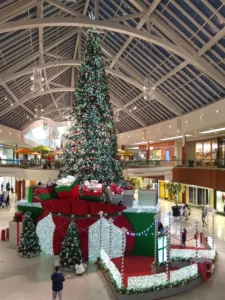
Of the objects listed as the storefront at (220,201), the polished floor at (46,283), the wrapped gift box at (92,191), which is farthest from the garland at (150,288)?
the storefront at (220,201)

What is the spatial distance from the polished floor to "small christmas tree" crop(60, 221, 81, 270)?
48cm

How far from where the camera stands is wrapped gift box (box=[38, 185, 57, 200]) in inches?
455

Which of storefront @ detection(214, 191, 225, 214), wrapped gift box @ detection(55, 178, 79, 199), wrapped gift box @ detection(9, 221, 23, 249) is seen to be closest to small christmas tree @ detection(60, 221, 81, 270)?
wrapped gift box @ detection(55, 178, 79, 199)

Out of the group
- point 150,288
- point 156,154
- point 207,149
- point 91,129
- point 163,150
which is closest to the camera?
point 150,288

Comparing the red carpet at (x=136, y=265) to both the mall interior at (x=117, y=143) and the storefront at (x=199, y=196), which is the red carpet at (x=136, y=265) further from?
the storefront at (x=199, y=196)

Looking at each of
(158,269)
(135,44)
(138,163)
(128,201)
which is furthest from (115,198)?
(138,163)

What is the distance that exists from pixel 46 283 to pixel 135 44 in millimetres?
16923

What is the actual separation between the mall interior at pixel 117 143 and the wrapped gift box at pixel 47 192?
0.13 feet

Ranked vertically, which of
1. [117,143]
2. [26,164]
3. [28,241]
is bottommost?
[28,241]

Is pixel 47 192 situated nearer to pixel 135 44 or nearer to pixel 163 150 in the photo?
pixel 135 44

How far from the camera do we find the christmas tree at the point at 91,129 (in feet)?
42.8

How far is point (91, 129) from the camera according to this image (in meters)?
13.2

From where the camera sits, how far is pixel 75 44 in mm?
27219

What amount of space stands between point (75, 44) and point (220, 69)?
45.0 feet
